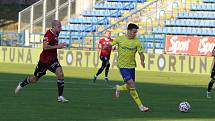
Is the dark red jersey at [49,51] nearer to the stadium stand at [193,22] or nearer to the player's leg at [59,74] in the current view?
the player's leg at [59,74]

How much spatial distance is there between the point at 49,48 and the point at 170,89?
8.40m

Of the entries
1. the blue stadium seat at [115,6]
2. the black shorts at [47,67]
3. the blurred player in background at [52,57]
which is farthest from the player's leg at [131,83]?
the blue stadium seat at [115,6]

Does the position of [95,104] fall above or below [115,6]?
below

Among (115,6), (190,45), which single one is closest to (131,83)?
(190,45)

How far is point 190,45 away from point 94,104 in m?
23.8

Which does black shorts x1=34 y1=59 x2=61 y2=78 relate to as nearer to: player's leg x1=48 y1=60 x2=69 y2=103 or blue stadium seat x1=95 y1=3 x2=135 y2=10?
player's leg x1=48 y1=60 x2=69 y2=103

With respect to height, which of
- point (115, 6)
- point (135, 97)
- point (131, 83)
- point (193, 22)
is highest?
point (115, 6)

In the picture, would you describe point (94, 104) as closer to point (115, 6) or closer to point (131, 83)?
point (131, 83)

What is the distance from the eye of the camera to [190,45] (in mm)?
41906

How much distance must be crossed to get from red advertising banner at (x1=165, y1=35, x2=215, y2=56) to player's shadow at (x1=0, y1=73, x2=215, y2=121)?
14.8 meters

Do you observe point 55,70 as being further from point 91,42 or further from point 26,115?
point 91,42

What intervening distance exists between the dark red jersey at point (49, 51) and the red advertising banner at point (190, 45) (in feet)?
74.3

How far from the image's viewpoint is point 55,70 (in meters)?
19.5

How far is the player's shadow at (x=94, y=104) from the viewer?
614 inches
